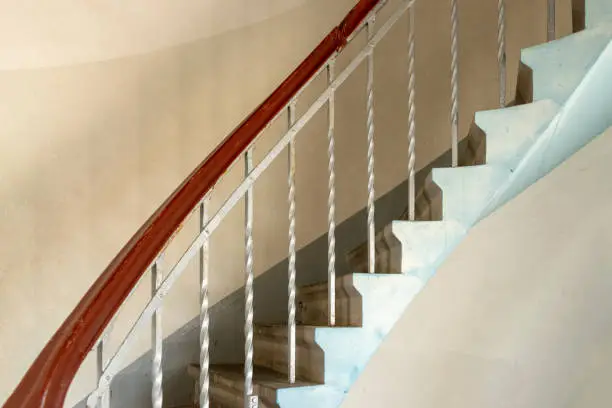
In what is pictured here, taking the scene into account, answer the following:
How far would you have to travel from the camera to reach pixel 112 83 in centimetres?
300

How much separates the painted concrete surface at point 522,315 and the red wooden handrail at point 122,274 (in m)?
0.84

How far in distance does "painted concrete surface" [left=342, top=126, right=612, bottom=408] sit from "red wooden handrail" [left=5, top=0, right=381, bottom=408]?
843 mm

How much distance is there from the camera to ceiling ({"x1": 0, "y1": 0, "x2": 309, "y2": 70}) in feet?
9.39

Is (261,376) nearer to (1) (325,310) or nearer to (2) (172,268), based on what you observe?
(1) (325,310)

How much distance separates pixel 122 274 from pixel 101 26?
1779mm

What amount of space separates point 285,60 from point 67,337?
2147 mm

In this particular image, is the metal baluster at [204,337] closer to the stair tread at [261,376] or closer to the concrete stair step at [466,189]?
the stair tread at [261,376]

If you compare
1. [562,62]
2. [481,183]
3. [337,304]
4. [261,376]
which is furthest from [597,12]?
[261,376]

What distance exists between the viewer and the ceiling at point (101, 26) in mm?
2861

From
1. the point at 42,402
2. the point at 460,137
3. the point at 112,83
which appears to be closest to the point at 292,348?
the point at 42,402

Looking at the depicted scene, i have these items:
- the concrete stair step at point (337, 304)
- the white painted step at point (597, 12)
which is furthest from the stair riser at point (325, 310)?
the white painted step at point (597, 12)

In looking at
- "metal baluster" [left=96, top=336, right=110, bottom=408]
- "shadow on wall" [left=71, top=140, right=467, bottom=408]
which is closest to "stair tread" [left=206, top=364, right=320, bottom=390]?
"shadow on wall" [left=71, top=140, right=467, bottom=408]

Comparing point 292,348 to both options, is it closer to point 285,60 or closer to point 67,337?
point 67,337

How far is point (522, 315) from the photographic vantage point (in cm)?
218
